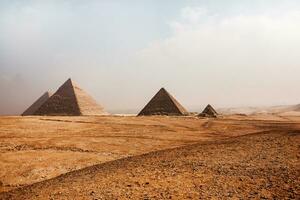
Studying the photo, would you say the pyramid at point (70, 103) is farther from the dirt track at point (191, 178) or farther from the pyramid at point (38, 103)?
the dirt track at point (191, 178)

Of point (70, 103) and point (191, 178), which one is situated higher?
point (70, 103)

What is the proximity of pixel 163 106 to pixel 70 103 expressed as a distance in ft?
45.0

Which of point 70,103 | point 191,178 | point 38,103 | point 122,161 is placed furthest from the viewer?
point 38,103

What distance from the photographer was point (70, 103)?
49781 mm

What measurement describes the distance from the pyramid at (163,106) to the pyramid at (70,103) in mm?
8119

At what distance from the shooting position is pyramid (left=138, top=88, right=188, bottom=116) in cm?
5003

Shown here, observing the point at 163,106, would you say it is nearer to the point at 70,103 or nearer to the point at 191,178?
the point at 70,103

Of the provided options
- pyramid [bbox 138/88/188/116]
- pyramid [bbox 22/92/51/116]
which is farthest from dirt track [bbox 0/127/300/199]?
pyramid [bbox 22/92/51/116]

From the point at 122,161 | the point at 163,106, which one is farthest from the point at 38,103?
the point at 122,161

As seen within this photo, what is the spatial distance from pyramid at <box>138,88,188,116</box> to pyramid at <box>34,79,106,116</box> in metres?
8.12

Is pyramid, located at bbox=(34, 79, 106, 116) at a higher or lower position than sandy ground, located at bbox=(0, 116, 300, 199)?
higher

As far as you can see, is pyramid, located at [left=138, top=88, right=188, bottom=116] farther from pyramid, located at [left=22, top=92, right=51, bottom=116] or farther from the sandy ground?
the sandy ground

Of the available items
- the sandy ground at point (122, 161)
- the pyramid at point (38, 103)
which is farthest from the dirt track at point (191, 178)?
the pyramid at point (38, 103)

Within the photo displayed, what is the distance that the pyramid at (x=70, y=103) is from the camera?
160 feet
